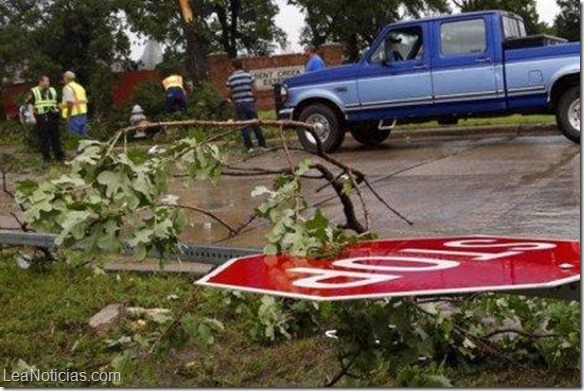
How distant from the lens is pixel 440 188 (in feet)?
28.8

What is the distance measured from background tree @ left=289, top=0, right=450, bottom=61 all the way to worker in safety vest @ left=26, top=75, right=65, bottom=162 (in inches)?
921

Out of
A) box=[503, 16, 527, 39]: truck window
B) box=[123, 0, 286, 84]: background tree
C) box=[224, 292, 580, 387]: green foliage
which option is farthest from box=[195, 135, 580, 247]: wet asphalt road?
box=[123, 0, 286, 84]: background tree

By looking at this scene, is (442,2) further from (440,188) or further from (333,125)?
(440,188)

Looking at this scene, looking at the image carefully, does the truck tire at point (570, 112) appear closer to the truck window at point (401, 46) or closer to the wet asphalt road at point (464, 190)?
the wet asphalt road at point (464, 190)

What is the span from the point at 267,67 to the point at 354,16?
13.1m

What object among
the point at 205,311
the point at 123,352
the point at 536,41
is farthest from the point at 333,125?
the point at 123,352

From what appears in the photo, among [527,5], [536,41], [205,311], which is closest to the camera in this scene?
[205,311]

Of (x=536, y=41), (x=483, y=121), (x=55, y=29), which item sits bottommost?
(x=483, y=121)

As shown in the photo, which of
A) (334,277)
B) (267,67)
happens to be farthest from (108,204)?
(267,67)

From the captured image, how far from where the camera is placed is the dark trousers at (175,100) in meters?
19.1

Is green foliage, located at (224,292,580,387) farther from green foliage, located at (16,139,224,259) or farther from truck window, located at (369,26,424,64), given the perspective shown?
truck window, located at (369,26,424,64)

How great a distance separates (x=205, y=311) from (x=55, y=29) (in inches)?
1690

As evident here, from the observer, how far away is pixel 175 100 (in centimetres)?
1919

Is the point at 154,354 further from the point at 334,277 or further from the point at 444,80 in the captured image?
the point at 444,80
